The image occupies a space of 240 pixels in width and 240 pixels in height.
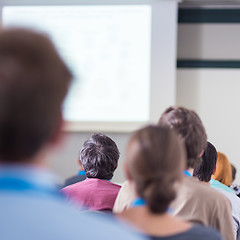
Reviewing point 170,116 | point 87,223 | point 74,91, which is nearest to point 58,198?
point 87,223

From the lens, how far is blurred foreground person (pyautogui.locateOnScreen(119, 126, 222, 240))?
3.31 feet

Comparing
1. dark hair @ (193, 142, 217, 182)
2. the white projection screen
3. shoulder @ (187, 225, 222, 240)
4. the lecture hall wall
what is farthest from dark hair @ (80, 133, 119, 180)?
the lecture hall wall

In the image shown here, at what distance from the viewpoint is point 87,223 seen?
0.57m

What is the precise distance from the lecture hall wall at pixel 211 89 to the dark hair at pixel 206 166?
13.5 ft

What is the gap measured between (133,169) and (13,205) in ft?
1.69

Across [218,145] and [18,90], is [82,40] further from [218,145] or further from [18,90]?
[18,90]

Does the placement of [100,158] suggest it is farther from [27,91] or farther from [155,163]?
[27,91]

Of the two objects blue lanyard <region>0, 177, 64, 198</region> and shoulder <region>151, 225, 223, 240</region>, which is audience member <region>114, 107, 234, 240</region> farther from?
blue lanyard <region>0, 177, 64, 198</region>

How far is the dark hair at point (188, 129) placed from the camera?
169 centimetres

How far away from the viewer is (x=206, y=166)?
2270mm

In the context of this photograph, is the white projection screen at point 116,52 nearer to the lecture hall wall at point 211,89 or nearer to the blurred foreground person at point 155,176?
the lecture hall wall at point 211,89

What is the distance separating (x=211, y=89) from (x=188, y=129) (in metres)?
4.84

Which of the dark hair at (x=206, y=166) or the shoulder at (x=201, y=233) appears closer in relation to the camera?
the shoulder at (x=201, y=233)

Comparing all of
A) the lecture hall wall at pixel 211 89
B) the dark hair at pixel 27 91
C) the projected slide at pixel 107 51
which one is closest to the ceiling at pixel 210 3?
the lecture hall wall at pixel 211 89
